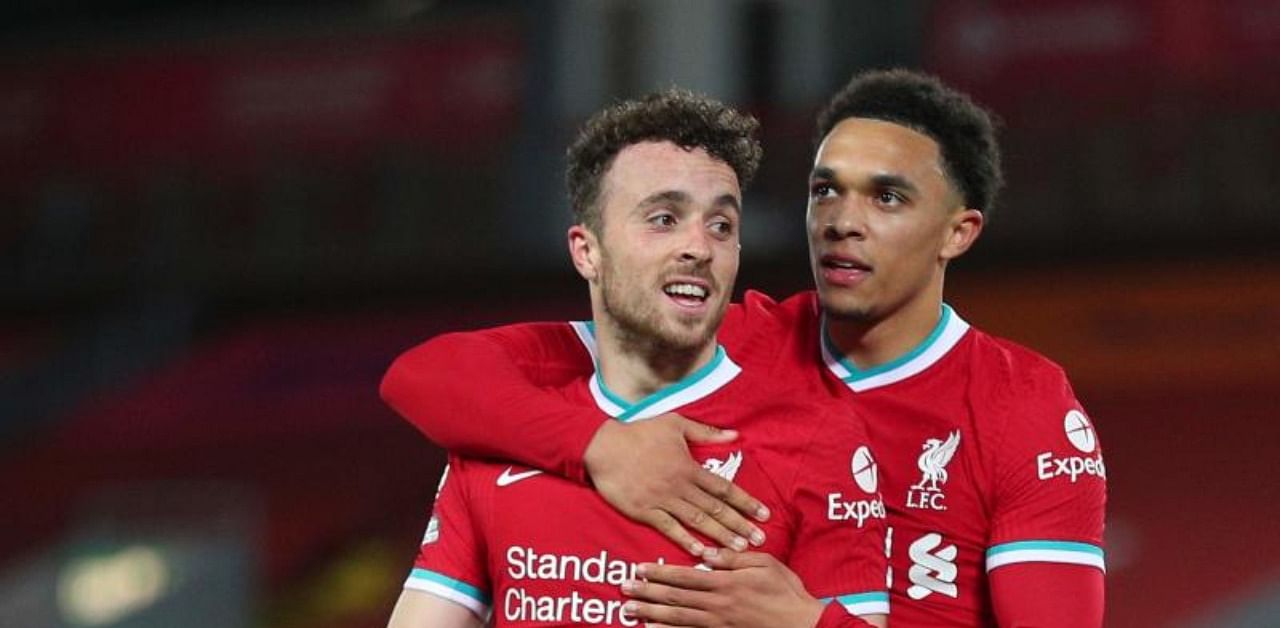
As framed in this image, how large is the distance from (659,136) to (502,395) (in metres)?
0.41

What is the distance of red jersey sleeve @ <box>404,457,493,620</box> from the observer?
2773 mm

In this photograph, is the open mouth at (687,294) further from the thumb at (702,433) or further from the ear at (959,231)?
the ear at (959,231)

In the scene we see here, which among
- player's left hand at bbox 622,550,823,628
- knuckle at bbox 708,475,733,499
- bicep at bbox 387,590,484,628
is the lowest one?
bicep at bbox 387,590,484,628

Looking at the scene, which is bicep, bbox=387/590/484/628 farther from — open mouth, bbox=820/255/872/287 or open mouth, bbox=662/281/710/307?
open mouth, bbox=820/255/872/287

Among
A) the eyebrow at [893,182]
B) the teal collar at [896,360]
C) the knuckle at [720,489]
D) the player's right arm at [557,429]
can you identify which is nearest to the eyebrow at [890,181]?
the eyebrow at [893,182]

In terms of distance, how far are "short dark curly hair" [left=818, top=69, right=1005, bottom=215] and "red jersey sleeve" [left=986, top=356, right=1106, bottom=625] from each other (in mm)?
367

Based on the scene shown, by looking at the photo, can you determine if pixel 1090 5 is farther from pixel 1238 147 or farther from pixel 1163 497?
pixel 1163 497

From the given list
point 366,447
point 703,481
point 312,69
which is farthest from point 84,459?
point 703,481

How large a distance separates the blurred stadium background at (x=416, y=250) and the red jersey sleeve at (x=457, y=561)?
457 cm

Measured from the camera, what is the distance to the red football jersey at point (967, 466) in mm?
2951

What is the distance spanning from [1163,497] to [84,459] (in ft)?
14.6

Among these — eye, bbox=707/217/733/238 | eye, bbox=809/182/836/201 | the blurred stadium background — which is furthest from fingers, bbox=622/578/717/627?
the blurred stadium background

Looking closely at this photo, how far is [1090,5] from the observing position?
8.19m

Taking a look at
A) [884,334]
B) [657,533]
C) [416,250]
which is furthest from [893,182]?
[416,250]
